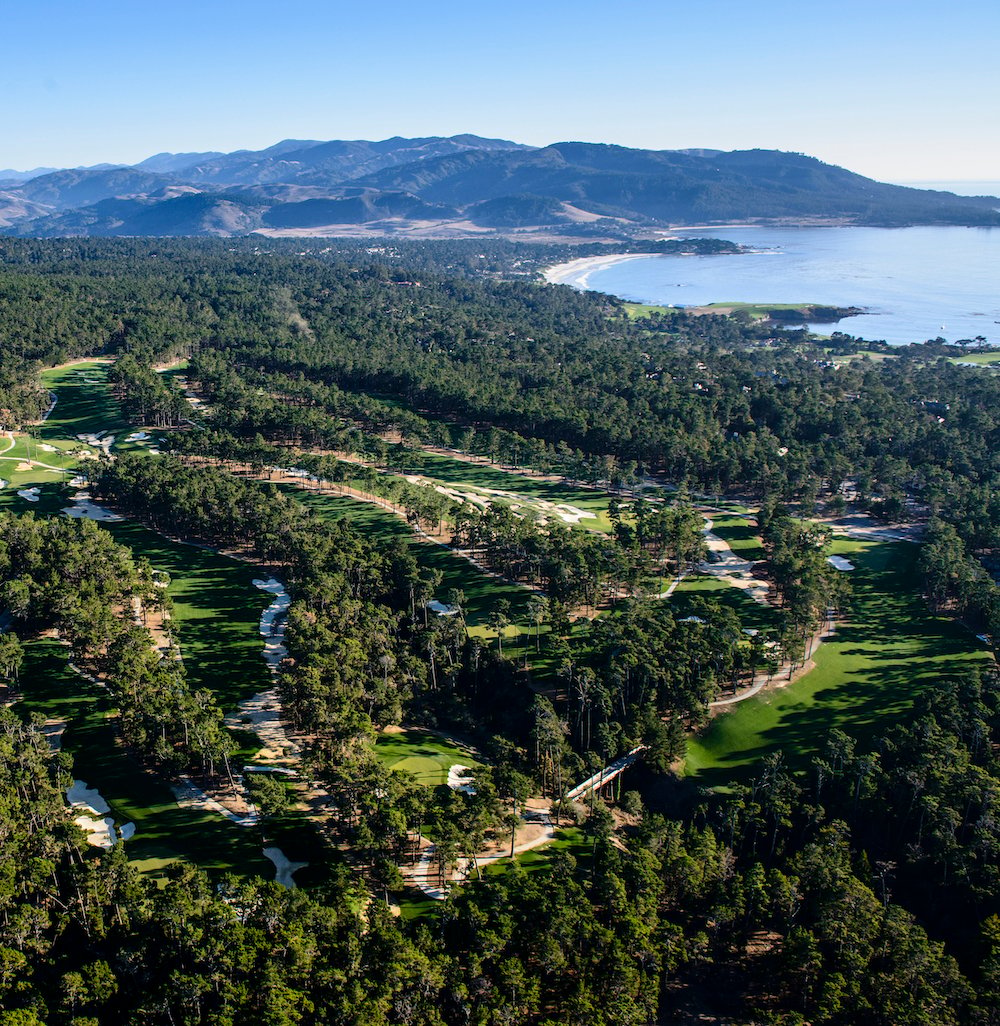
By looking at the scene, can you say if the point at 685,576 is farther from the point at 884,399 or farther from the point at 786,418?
the point at 884,399

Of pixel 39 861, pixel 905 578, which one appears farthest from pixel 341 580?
pixel 905 578

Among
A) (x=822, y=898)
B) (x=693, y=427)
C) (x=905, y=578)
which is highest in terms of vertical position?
(x=693, y=427)

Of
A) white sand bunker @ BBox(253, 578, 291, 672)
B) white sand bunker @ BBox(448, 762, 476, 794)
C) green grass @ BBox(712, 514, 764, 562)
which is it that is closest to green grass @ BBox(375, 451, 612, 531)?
green grass @ BBox(712, 514, 764, 562)

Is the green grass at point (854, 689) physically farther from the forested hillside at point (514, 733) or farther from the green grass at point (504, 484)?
the green grass at point (504, 484)

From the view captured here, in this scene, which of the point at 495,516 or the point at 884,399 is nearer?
the point at 495,516

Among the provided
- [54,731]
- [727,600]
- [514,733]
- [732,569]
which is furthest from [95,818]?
[732,569]

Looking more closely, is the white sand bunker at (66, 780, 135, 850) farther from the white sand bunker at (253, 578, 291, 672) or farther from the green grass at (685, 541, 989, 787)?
the green grass at (685, 541, 989, 787)
